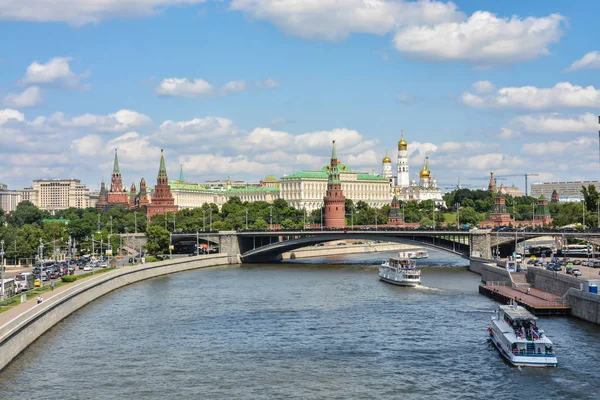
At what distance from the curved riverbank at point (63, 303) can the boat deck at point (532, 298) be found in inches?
1244

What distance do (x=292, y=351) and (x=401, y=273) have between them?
33238mm

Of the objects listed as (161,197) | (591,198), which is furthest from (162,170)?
(591,198)

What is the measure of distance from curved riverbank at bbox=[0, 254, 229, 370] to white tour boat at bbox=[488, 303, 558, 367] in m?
25.1

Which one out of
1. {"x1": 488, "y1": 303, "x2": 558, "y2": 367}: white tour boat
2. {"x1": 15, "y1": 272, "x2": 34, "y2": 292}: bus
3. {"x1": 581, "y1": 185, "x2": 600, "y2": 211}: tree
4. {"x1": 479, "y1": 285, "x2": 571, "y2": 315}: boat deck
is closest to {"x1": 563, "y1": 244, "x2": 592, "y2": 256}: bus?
{"x1": 581, "y1": 185, "x2": 600, "y2": 211}: tree

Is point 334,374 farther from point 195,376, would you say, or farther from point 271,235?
point 271,235

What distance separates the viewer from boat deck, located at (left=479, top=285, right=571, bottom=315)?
5556 centimetres

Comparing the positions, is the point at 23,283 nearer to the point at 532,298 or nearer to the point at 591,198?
the point at 532,298

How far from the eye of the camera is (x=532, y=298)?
60750 mm

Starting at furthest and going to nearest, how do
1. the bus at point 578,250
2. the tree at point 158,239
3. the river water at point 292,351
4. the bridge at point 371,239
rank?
the tree at point 158,239 → the bridge at point 371,239 → the bus at point 578,250 → the river water at point 292,351

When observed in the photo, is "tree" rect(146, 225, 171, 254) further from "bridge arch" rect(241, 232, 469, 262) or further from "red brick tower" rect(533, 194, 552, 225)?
"red brick tower" rect(533, 194, 552, 225)

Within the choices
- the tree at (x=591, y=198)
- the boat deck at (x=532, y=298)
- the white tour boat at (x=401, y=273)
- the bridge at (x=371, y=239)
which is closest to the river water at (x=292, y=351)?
the boat deck at (x=532, y=298)

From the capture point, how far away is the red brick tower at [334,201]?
489 ft

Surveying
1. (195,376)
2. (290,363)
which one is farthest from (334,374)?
(195,376)

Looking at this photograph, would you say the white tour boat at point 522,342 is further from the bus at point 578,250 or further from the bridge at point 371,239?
the bus at point 578,250
